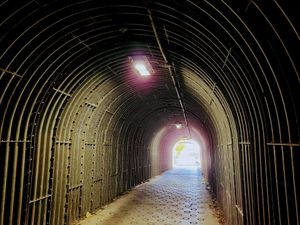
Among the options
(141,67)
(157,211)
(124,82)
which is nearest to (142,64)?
(141,67)

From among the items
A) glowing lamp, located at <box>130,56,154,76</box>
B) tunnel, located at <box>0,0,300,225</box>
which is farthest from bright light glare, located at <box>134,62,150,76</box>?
tunnel, located at <box>0,0,300,225</box>

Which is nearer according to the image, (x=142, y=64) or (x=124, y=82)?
(x=142, y=64)

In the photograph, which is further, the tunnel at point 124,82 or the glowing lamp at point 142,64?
the glowing lamp at point 142,64

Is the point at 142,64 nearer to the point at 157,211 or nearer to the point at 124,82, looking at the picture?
the point at 124,82

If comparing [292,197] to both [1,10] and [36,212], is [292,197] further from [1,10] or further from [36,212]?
[36,212]

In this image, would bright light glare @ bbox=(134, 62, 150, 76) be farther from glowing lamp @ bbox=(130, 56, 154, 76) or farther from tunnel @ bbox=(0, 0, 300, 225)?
tunnel @ bbox=(0, 0, 300, 225)

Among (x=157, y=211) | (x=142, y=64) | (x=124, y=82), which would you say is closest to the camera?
(x=142, y=64)

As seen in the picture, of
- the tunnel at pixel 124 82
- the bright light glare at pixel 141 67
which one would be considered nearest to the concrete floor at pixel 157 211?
the tunnel at pixel 124 82

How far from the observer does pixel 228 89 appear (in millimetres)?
7148

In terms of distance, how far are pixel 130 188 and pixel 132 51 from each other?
1183cm

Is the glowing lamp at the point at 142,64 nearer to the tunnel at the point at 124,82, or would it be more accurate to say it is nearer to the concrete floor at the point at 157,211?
the tunnel at the point at 124,82

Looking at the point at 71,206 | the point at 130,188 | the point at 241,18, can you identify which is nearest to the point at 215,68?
the point at 241,18

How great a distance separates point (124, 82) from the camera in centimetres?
1191

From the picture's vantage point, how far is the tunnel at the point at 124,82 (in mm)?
4430
